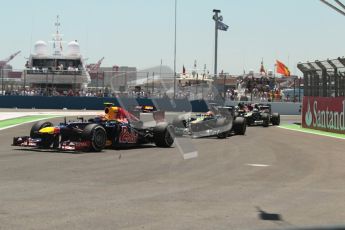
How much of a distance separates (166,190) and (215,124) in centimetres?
1218

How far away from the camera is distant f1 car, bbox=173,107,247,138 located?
65.3 feet

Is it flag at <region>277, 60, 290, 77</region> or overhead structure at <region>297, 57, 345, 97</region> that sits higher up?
flag at <region>277, 60, 290, 77</region>

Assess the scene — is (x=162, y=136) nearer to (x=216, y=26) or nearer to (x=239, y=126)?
(x=239, y=126)

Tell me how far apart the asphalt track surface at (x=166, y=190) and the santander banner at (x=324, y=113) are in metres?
10.6

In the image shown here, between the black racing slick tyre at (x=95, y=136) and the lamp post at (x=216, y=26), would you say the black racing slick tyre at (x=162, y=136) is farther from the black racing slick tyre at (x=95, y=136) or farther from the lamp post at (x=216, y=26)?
the lamp post at (x=216, y=26)

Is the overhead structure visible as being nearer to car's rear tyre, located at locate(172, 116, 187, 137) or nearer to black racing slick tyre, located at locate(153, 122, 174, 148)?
car's rear tyre, located at locate(172, 116, 187, 137)

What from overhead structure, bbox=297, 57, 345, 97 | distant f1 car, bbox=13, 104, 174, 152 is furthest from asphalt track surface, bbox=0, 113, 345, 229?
overhead structure, bbox=297, 57, 345, 97

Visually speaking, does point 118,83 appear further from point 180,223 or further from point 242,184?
point 180,223

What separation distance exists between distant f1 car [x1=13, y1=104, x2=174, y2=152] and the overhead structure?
36.9ft

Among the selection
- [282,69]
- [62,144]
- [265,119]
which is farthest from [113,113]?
[282,69]

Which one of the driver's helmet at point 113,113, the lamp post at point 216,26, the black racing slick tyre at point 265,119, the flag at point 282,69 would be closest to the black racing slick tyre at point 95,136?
the driver's helmet at point 113,113

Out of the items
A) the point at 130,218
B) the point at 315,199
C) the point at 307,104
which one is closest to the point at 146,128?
the point at 315,199

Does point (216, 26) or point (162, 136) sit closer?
point (162, 136)

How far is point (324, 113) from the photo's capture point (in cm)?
2709
